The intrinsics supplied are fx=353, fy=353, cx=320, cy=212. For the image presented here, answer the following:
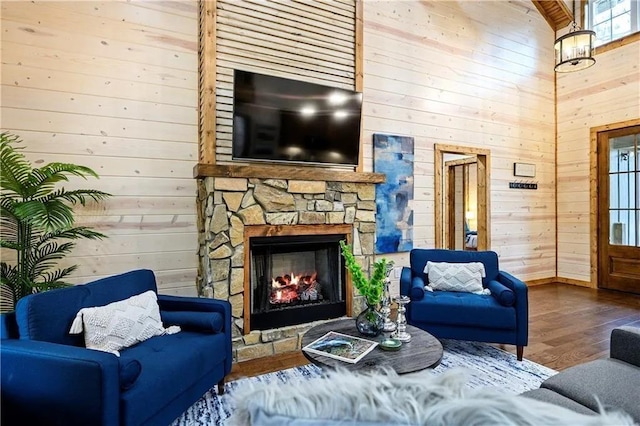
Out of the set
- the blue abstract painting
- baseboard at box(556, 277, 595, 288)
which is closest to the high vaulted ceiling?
the blue abstract painting

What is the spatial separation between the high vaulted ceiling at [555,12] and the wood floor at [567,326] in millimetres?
4178

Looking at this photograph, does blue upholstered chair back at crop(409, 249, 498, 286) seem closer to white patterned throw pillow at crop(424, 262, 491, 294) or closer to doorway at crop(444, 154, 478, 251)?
white patterned throw pillow at crop(424, 262, 491, 294)

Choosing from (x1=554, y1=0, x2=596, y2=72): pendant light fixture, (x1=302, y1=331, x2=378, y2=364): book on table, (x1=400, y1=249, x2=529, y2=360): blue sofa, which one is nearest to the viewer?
(x1=302, y1=331, x2=378, y2=364): book on table

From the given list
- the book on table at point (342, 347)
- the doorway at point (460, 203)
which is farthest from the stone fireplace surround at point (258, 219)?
the doorway at point (460, 203)

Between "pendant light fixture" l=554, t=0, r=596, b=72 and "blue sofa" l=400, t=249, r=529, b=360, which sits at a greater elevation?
"pendant light fixture" l=554, t=0, r=596, b=72

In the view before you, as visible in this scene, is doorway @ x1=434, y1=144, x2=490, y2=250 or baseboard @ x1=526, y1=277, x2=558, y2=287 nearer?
doorway @ x1=434, y1=144, x2=490, y2=250

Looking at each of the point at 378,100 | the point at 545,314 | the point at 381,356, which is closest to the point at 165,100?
the point at 378,100

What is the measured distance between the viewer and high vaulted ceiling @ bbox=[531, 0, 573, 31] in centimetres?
537

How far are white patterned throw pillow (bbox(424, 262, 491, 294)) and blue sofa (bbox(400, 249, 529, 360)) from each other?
3.6 inches

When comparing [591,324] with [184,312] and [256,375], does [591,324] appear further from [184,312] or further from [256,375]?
[184,312]

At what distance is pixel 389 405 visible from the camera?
0.66 metres

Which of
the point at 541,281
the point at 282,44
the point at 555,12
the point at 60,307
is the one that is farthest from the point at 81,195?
the point at 555,12

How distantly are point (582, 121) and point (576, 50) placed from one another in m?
1.90

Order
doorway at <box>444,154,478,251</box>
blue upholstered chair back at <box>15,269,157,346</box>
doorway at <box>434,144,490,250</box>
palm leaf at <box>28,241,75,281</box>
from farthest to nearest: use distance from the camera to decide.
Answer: doorway at <box>444,154,478,251</box>
doorway at <box>434,144,490,250</box>
palm leaf at <box>28,241,75,281</box>
blue upholstered chair back at <box>15,269,157,346</box>
